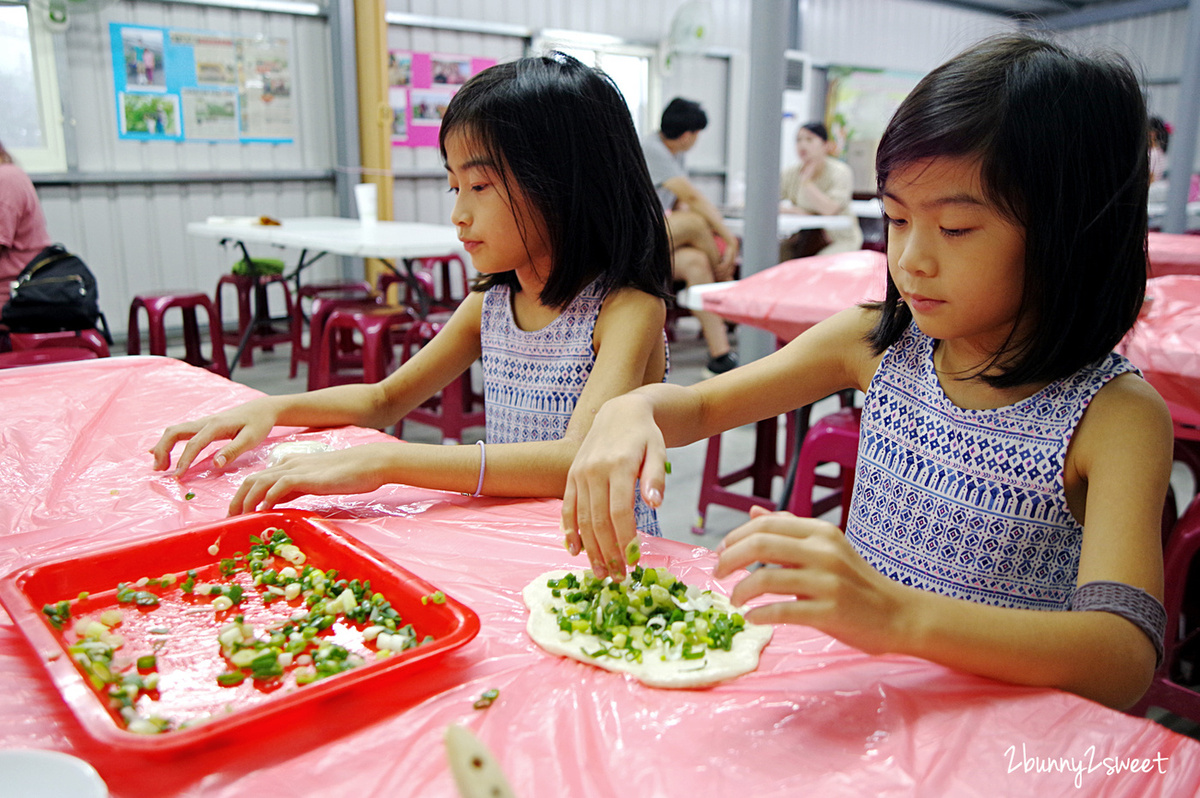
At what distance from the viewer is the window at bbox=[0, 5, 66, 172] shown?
5062 millimetres

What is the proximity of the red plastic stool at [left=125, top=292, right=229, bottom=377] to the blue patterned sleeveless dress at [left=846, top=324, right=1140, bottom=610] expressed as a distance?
Result: 3.54 meters

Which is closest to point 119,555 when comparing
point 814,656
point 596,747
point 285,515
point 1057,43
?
point 285,515

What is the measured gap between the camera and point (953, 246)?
831 millimetres

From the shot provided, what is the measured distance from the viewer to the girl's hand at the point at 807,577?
61cm

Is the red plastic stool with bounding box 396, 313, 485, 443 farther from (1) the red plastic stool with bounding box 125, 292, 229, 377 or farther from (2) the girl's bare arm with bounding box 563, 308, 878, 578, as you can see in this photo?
(2) the girl's bare arm with bounding box 563, 308, 878, 578

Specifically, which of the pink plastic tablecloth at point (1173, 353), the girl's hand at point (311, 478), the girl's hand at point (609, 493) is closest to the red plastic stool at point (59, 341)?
the girl's hand at point (311, 478)

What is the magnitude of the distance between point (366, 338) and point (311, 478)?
2289 millimetres

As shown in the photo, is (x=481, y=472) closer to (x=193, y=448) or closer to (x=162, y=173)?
(x=193, y=448)

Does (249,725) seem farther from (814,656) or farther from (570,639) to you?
(814,656)

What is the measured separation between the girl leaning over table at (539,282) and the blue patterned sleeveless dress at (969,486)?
395 millimetres

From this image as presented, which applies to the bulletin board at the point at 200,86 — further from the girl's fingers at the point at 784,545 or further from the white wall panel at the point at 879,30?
the girl's fingers at the point at 784,545

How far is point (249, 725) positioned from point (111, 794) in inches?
3.4

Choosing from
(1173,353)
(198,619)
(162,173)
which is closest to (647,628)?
(198,619)

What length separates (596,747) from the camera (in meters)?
0.60
